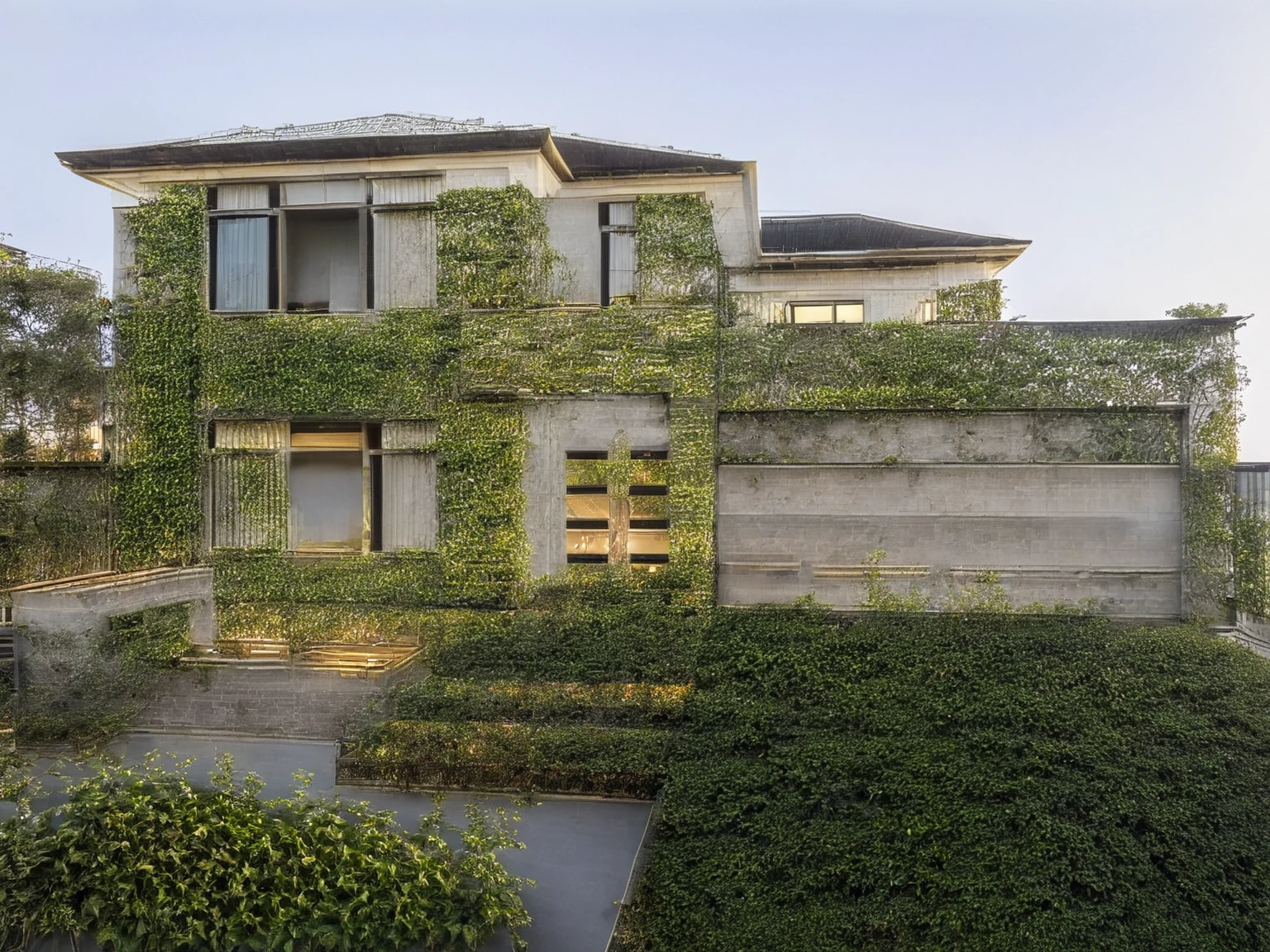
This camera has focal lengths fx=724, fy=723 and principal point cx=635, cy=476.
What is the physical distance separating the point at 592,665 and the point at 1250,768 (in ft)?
24.7

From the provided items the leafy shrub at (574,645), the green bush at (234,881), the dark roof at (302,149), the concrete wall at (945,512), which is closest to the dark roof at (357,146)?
the dark roof at (302,149)

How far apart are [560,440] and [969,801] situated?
26.2 ft

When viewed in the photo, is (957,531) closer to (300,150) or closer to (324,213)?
(324,213)

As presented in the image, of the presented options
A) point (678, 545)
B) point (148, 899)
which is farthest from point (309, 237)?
point (148, 899)

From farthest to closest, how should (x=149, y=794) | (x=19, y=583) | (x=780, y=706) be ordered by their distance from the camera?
(x=19, y=583) → (x=780, y=706) → (x=149, y=794)

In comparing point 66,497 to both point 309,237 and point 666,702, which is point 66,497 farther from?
point 666,702

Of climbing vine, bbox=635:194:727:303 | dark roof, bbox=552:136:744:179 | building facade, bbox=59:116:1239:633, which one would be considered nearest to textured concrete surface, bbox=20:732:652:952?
building facade, bbox=59:116:1239:633

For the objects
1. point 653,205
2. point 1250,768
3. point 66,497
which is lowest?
point 1250,768

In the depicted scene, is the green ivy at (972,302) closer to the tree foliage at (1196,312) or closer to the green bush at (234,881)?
the tree foliage at (1196,312)

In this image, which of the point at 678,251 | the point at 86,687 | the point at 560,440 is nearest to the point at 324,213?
the point at 560,440

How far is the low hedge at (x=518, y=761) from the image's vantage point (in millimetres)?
8289

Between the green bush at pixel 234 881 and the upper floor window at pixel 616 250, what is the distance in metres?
10.6

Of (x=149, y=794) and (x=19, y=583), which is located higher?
(x=19, y=583)

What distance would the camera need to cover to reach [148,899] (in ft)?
19.9
